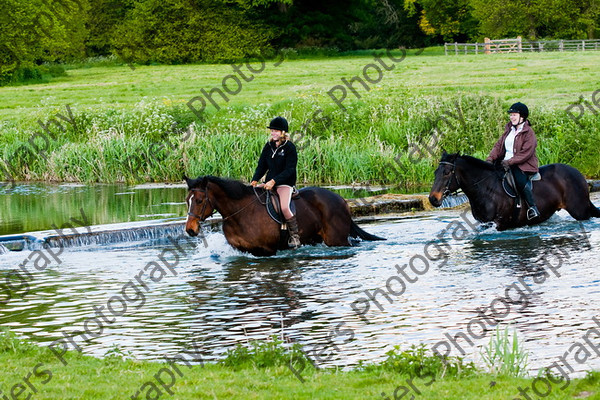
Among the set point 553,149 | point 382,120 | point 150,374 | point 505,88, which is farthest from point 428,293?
point 505,88

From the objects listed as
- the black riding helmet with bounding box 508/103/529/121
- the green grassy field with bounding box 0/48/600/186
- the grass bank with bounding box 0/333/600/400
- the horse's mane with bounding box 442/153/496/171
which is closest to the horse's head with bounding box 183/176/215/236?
the horse's mane with bounding box 442/153/496/171

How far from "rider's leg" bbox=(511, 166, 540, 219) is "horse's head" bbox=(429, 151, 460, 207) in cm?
119

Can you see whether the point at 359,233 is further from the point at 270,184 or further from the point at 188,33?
the point at 188,33

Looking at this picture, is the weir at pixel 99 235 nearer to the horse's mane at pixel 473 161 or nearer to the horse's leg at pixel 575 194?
the horse's mane at pixel 473 161

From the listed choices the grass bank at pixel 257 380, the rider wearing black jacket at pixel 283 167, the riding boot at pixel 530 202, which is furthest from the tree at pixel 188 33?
the grass bank at pixel 257 380

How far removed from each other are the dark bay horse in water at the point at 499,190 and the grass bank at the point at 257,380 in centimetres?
806

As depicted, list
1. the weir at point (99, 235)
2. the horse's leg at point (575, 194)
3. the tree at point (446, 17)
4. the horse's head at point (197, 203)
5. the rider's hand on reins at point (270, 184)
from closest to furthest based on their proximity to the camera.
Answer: the horse's head at point (197, 203) → the rider's hand on reins at point (270, 184) → the weir at point (99, 235) → the horse's leg at point (575, 194) → the tree at point (446, 17)

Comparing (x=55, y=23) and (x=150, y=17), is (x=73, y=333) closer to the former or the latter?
(x=55, y=23)

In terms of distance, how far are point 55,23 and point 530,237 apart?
51089 millimetres

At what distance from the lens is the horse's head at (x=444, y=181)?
16.3m

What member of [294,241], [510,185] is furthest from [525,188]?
[294,241]

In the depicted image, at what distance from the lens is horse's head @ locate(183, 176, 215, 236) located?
1432cm

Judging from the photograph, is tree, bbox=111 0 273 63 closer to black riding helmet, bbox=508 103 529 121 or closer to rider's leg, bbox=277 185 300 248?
black riding helmet, bbox=508 103 529 121

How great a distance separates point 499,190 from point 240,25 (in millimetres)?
61957
